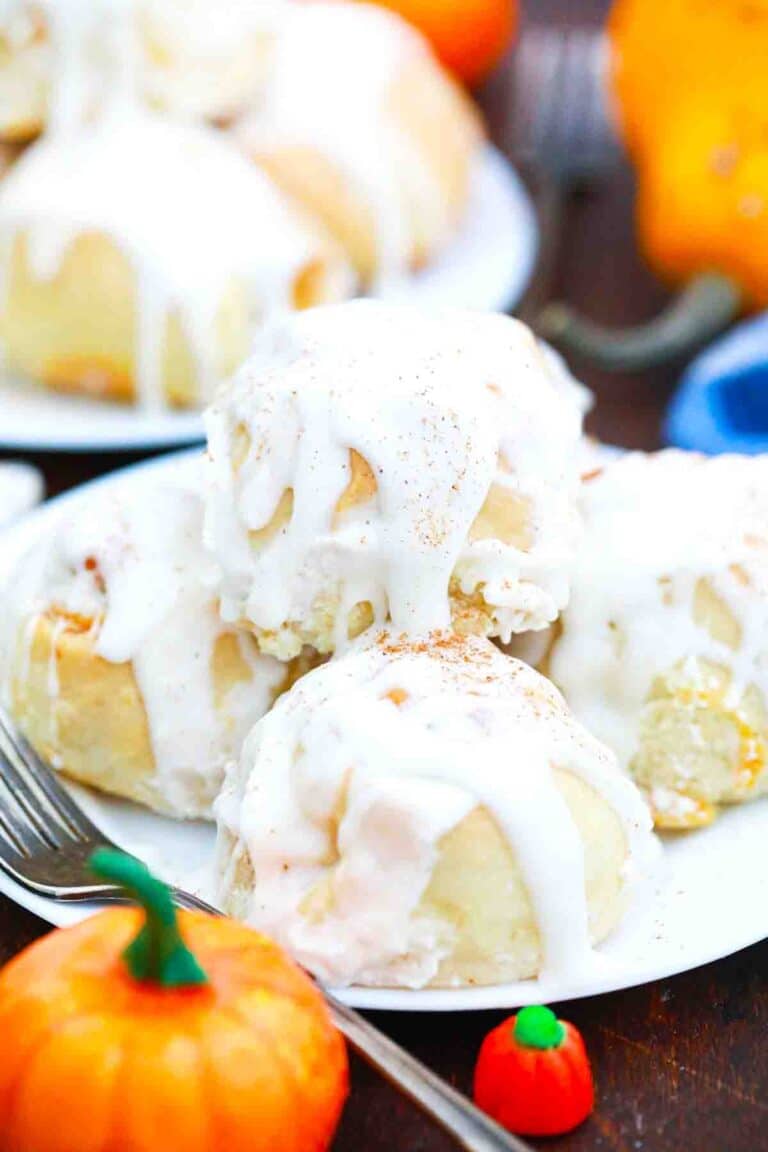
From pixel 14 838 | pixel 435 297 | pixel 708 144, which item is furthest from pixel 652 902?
pixel 708 144

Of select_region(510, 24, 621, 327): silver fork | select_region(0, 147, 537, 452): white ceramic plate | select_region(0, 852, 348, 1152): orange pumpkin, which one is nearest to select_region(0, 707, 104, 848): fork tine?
select_region(0, 852, 348, 1152): orange pumpkin

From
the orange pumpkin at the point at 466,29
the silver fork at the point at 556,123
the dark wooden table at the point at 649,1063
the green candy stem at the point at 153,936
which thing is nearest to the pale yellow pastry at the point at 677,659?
the dark wooden table at the point at 649,1063

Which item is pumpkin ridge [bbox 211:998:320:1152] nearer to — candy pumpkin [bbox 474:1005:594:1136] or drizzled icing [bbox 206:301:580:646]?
candy pumpkin [bbox 474:1005:594:1136]

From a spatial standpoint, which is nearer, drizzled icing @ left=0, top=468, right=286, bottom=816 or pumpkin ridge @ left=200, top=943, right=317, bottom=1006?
pumpkin ridge @ left=200, top=943, right=317, bottom=1006

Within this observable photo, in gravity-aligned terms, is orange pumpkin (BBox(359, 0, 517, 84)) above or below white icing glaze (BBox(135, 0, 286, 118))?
below

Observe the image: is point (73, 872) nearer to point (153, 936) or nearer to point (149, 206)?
point (153, 936)

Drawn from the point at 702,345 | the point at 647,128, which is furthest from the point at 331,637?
the point at 647,128
